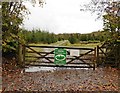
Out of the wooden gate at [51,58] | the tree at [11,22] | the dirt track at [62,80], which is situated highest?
the tree at [11,22]

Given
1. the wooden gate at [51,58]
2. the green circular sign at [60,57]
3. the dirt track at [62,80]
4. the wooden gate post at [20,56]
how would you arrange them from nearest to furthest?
the dirt track at [62,80], the wooden gate at [51,58], the wooden gate post at [20,56], the green circular sign at [60,57]

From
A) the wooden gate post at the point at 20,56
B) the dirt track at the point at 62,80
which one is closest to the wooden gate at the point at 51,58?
the wooden gate post at the point at 20,56

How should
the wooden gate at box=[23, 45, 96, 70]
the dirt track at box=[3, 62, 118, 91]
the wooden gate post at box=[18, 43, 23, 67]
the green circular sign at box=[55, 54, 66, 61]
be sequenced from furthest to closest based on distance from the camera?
the green circular sign at box=[55, 54, 66, 61] < the wooden gate post at box=[18, 43, 23, 67] < the wooden gate at box=[23, 45, 96, 70] < the dirt track at box=[3, 62, 118, 91]

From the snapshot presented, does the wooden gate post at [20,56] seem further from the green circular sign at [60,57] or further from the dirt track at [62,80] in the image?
the green circular sign at [60,57]

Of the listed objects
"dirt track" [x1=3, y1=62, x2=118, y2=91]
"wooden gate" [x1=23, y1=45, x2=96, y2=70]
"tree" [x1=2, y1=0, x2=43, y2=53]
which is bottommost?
"dirt track" [x1=3, y1=62, x2=118, y2=91]

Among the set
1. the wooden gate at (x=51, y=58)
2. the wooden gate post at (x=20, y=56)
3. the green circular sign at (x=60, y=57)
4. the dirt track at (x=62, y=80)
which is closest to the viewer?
the dirt track at (x=62, y=80)

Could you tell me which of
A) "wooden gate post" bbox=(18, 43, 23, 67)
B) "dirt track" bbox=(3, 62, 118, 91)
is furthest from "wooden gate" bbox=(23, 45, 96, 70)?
"dirt track" bbox=(3, 62, 118, 91)

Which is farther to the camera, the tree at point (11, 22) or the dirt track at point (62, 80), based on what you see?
the tree at point (11, 22)

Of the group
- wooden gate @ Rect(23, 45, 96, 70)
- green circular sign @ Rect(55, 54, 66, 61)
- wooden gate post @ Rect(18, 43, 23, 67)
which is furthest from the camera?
green circular sign @ Rect(55, 54, 66, 61)

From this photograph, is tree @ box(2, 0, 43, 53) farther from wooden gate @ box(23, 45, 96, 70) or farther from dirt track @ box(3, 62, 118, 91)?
dirt track @ box(3, 62, 118, 91)

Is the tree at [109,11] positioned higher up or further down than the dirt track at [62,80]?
higher up

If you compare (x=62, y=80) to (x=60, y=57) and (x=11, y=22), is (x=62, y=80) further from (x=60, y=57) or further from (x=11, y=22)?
(x=11, y=22)

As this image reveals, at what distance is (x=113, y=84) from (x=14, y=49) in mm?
5332

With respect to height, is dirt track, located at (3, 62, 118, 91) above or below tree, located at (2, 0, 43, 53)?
below
